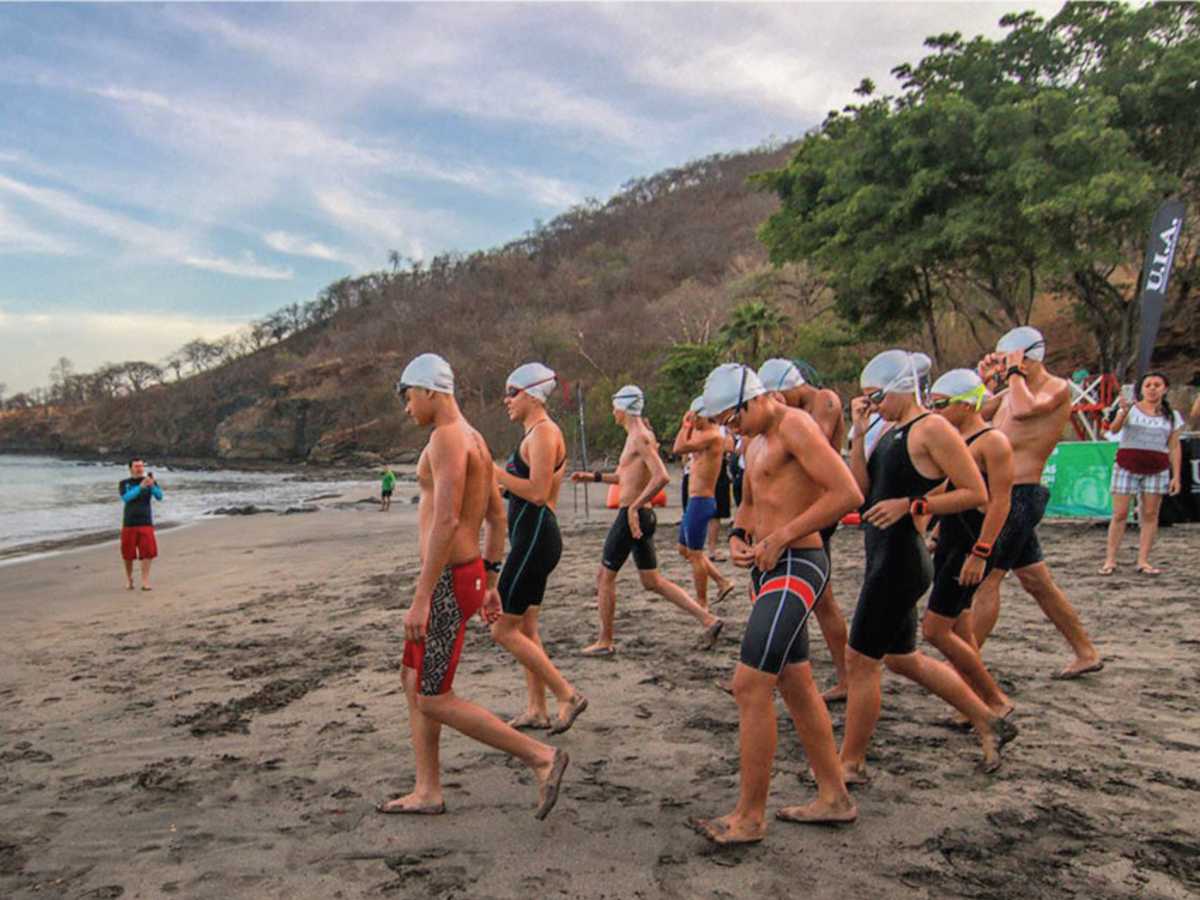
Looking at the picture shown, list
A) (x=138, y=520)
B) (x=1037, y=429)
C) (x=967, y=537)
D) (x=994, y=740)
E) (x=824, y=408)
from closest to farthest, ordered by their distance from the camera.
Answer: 1. (x=994, y=740)
2. (x=967, y=537)
3. (x=824, y=408)
4. (x=1037, y=429)
5. (x=138, y=520)

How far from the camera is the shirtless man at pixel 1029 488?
489cm

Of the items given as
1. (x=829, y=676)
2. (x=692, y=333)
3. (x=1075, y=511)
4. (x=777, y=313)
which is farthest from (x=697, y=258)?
(x=829, y=676)

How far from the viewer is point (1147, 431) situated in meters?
8.01

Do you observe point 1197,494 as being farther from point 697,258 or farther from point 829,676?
point 697,258

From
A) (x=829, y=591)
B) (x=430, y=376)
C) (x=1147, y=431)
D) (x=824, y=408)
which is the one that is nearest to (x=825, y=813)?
(x=829, y=591)

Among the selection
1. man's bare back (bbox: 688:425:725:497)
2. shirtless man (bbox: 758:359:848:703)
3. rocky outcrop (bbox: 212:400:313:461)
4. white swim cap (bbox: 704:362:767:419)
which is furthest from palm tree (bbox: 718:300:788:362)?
rocky outcrop (bbox: 212:400:313:461)

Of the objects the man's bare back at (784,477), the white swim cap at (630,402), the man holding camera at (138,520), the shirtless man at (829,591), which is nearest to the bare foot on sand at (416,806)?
the man's bare back at (784,477)

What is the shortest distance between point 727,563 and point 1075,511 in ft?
16.9

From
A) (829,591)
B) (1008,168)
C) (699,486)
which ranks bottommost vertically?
(829,591)

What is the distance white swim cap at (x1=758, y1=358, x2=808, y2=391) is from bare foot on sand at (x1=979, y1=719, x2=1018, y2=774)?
173 centimetres

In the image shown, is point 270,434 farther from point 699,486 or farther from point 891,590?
point 891,590

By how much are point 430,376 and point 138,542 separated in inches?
389

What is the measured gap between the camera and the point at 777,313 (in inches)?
1401

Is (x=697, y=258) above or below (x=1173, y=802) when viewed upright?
above
